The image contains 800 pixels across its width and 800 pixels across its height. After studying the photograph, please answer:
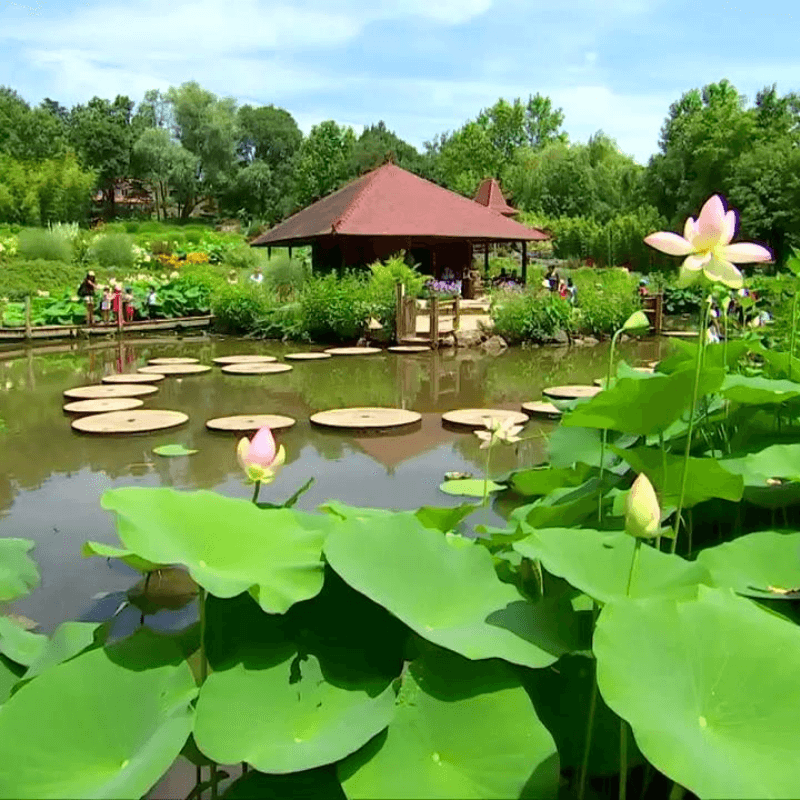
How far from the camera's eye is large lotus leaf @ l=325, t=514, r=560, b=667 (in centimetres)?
118

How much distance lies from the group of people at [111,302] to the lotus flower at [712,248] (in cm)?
1472

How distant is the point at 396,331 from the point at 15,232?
22.0 metres

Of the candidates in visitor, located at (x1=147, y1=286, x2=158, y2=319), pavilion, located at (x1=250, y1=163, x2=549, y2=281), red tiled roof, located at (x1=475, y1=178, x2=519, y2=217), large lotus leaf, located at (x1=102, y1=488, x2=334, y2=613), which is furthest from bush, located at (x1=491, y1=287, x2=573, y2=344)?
red tiled roof, located at (x1=475, y1=178, x2=519, y2=217)

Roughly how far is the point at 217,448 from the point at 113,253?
19.9 m

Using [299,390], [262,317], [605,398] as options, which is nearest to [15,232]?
[262,317]

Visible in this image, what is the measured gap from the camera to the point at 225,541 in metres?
1.46

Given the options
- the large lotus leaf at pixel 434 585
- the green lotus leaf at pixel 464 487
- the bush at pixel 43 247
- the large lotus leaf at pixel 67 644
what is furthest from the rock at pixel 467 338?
the bush at pixel 43 247

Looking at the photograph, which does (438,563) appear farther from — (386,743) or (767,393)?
(767,393)

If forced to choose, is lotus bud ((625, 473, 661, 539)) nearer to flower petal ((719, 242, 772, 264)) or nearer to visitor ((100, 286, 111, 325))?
flower petal ((719, 242, 772, 264))

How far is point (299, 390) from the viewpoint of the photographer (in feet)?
30.1

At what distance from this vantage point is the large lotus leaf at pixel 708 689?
941mm

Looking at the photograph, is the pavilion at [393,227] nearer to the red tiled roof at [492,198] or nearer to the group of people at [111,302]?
the group of people at [111,302]

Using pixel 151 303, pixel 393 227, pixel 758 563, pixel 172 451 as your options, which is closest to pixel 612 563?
pixel 758 563

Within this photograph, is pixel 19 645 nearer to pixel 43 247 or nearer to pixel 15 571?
pixel 15 571
